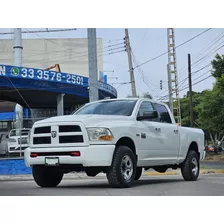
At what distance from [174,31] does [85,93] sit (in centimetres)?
1018

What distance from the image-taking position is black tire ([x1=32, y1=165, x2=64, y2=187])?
8516mm

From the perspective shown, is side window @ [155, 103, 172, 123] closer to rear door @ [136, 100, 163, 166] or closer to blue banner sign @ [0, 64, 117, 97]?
rear door @ [136, 100, 163, 166]

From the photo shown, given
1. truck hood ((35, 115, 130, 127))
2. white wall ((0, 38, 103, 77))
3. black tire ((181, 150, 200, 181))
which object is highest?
white wall ((0, 38, 103, 77))

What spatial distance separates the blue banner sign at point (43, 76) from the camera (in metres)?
21.7

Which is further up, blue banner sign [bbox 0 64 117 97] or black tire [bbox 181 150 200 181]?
blue banner sign [bbox 0 64 117 97]

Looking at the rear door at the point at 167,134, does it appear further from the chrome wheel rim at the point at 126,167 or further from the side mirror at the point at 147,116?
the chrome wheel rim at the point at 126,167

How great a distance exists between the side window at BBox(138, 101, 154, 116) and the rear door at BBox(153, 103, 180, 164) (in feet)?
0.78

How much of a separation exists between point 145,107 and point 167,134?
791mm

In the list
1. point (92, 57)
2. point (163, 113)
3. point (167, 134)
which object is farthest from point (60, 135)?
point (92, 57)

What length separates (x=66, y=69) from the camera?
99.3 ft

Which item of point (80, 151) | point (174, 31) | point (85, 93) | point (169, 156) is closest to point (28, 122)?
point (85, 93)

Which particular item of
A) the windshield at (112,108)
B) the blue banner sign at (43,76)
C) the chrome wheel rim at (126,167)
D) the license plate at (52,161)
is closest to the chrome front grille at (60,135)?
the license plate at (52,161)

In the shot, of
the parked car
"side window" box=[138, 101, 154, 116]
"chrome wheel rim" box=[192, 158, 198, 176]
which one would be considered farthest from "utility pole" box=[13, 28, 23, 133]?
"chrome wheel rim" box=[192, 158, 198, 176]
